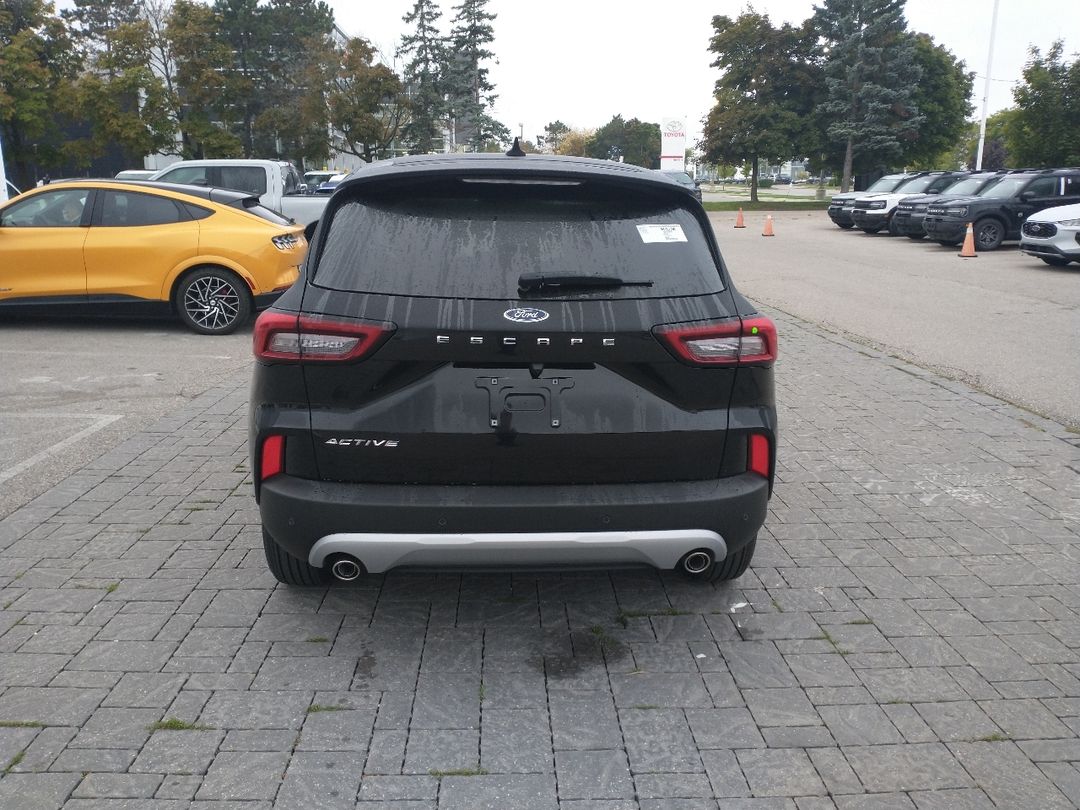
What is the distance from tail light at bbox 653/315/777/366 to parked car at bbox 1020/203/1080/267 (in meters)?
16.2

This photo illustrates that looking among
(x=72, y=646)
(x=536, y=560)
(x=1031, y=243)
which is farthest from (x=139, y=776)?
(x=1031, y=243)

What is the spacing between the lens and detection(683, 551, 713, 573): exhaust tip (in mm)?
3488

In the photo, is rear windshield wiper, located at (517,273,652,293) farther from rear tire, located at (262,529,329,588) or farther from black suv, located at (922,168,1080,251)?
black suv, located at (922,168,1080,251)

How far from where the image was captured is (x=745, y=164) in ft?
175

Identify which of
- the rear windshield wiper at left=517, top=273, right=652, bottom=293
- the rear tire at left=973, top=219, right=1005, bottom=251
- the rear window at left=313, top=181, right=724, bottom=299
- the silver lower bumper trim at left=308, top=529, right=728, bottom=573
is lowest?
the silver lower bumper trim at left=308, top=529, right=728, bottom=573

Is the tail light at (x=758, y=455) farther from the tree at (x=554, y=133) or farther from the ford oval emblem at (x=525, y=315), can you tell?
the tree at (x=554, y=133)

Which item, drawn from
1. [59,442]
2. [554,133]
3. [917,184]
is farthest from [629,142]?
[59,442]

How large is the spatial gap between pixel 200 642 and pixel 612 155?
4210 inches

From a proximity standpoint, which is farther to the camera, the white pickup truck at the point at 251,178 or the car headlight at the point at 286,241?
the white pickup truck at the point at 251,178

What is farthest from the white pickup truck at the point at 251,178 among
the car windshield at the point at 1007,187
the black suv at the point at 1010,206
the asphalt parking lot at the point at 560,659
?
the car windshield at the point at 1007,187

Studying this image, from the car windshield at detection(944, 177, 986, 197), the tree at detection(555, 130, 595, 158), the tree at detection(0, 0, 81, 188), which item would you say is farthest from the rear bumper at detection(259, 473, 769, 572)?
the tree at detection(555, 130, 595, 158)

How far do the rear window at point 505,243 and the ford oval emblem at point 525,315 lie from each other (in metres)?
0.08

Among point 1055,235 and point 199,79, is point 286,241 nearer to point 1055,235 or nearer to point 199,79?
point 1055,235

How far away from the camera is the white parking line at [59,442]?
586cm
